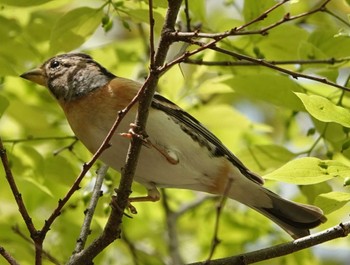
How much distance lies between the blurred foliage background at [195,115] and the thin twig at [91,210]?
116mm

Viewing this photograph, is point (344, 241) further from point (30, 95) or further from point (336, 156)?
point (30, 95)

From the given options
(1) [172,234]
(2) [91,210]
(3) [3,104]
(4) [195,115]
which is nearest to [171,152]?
(2) [91,210]

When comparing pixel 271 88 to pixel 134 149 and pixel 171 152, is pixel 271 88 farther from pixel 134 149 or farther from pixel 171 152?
pixel 134 149

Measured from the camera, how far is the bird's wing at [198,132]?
4.35 meters

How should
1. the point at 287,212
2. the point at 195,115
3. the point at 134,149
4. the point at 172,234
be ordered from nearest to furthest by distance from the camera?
the point at 134,149 → the point at 287,212 → the point at 195,115 → the point at 172,234

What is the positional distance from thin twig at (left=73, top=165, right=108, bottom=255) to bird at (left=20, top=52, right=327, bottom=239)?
197 mm

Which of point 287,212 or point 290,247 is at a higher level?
point 290,247

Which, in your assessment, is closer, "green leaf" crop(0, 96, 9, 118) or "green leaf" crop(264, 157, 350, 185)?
"green leaf" crop(264, 157, 350, 185)

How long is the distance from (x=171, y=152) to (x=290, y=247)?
3.29 feet

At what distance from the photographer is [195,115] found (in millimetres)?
5230

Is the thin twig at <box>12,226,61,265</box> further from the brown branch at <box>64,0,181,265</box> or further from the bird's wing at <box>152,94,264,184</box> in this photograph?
the bird's wing at <box>152,94,264,184</box>

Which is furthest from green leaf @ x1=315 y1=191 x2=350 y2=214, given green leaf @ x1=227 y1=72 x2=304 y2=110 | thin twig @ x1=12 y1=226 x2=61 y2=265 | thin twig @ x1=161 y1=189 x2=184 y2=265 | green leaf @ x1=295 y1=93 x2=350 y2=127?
thin twig @ x1=161 y1=189 x2=184 y2=265

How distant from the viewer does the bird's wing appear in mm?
4348

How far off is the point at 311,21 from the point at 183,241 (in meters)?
2.37
